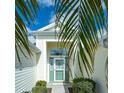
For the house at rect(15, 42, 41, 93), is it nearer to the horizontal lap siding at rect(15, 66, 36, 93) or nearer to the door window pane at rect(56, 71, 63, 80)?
the horizontal lap siding at rect(15, 66, 36, 93)

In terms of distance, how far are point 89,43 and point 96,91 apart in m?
6.95

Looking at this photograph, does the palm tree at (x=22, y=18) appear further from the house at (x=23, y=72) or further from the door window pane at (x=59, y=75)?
the door window pane at (x=59, y=75)

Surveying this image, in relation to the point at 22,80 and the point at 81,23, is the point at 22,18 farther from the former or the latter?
the point at 22,80

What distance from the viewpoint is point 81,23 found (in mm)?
1173

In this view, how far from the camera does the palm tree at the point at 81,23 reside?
44.0 inches

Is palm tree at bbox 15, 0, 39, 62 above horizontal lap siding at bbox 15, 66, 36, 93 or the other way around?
above

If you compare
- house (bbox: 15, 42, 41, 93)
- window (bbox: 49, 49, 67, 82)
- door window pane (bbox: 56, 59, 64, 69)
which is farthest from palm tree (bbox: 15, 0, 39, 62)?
door window pane (bbox: 56, 59, 64, 69)

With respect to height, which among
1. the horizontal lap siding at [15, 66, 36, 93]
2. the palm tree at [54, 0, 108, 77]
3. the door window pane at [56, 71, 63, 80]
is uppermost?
the palm tree at [54, 0, 108, 77]

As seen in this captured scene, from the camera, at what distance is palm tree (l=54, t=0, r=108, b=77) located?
3.67ft

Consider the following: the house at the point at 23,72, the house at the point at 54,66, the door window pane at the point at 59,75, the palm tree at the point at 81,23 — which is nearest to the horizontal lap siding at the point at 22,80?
the house at the point at 23,72

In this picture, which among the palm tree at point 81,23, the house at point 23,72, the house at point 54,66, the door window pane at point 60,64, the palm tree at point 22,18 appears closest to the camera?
the palm tree at point 22,18
